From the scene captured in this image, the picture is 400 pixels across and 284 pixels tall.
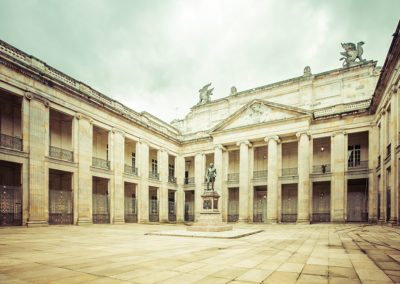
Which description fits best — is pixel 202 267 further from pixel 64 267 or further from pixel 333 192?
pixel 333 192

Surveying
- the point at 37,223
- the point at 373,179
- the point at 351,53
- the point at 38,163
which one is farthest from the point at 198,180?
the point at 351,53

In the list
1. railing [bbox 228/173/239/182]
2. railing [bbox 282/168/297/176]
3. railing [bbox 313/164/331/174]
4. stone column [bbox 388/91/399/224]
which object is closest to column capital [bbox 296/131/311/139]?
railing [bbox 313/164/331/174]

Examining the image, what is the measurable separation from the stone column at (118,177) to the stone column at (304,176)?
14351mm

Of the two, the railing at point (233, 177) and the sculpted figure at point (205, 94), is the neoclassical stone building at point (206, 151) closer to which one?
the railing at point (233, 177)

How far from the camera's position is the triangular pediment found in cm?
2225

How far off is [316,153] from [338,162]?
3467 millimetres

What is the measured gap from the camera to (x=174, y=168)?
29625 millimetres

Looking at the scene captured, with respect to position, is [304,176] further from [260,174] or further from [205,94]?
[205,94]

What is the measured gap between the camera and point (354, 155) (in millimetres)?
22875

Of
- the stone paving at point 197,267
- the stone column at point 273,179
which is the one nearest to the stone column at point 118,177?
the stone column at point 273,179

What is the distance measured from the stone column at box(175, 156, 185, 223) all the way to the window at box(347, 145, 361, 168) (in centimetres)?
1659

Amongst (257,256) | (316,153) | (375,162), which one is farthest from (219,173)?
(257,256)

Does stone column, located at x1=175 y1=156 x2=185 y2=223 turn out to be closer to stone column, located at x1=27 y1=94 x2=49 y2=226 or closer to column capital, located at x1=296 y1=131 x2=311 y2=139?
column capital, located at x1=296 y1=131 x2=311 y2=139

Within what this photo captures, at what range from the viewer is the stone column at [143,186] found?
22.3m
